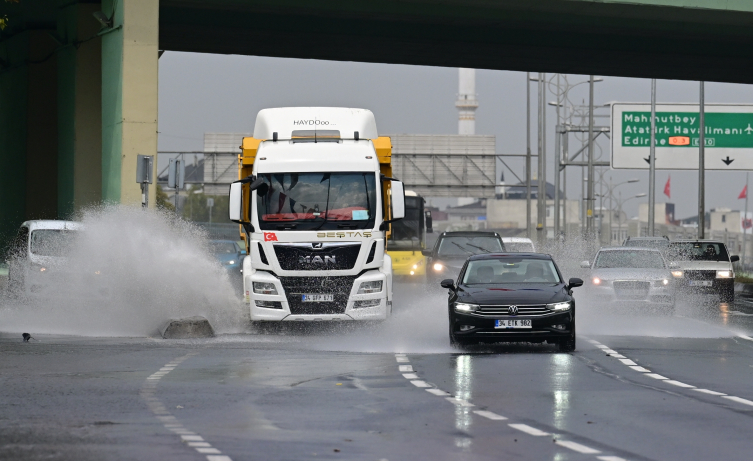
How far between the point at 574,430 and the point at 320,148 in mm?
11679

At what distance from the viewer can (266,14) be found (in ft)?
92.5

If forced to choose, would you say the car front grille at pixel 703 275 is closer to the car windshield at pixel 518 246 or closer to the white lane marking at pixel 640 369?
the car windshield at pixel 518 246

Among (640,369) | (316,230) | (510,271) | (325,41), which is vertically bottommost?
(640,369)

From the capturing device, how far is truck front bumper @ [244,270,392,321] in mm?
19688

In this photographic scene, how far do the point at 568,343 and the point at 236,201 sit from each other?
600cm

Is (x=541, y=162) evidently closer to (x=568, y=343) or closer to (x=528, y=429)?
(x=568, y=343)

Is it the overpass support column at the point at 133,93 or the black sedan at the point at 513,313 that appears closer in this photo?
the black sedan at the point at 513,313

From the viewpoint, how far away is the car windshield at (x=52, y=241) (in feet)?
78.7

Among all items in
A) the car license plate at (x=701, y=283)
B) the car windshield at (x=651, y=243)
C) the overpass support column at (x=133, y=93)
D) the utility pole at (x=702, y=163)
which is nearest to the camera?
the overpass support column at (x=133, y=93)

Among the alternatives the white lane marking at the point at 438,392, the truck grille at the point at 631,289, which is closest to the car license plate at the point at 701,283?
the truck grille at the point at 631,289

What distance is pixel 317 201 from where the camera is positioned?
65.4 feet

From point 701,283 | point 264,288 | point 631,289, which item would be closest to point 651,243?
point 701,283

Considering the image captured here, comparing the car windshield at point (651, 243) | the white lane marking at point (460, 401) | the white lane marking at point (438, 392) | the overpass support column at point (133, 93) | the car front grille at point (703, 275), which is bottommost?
the white lane marking at point (438, 392)

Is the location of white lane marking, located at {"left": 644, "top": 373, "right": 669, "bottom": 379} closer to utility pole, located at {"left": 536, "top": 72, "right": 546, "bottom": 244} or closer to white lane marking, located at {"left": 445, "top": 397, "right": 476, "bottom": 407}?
white lane marking, located at {"left": 445, "top": 397, "right": 476, "bottom": 407}
